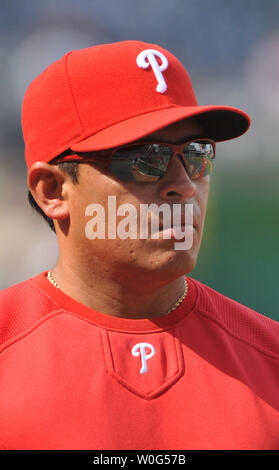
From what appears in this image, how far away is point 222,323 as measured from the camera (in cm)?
178

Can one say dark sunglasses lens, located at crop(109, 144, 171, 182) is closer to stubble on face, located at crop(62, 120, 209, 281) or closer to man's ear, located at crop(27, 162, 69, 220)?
stubble on face, located at crop(62, 120, 209, 281)

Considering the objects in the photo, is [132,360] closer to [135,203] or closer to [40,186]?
[135,203]

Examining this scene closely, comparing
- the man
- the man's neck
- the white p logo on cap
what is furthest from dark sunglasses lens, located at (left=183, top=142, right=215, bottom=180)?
the man's neck

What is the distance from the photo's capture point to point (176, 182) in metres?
1.53

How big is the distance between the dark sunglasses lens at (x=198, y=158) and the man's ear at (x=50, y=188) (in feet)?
1.31

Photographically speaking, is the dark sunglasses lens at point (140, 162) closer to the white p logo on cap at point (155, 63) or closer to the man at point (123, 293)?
the man at point (123, 293)

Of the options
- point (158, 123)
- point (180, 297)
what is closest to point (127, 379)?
point (180, 297)

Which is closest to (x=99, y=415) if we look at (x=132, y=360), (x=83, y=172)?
(x=132, y=360)

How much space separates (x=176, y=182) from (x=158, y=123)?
188 millimetres

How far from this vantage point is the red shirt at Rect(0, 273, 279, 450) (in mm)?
1432

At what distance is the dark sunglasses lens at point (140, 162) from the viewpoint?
4.93 feet

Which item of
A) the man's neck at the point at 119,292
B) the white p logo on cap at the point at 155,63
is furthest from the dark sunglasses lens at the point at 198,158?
the man's neck at the point at 119,292

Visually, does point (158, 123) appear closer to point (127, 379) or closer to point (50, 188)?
point (50, 188)

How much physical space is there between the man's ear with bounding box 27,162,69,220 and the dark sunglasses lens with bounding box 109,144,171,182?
22 centimetres
